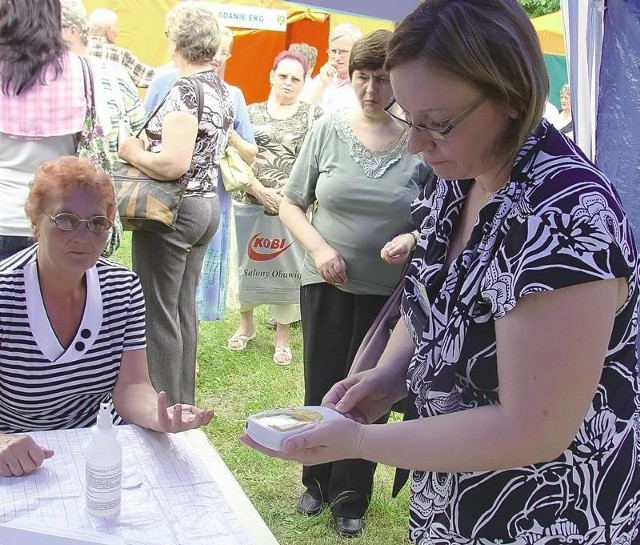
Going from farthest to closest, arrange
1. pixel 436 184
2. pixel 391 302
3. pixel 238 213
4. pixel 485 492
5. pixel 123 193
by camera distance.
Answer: pixel 238 213 < pixel 123 193 < pixel 391 302 < pixel 436 184 < pixel 485 492

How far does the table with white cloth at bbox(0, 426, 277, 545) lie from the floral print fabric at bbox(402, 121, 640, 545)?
0.41m

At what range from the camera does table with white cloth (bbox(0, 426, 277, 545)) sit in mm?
1333

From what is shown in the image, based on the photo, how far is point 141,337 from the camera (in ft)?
6.50

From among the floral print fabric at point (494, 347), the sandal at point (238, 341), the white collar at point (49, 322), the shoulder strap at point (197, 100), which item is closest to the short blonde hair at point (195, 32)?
the shoulder strap at point (197, 100)

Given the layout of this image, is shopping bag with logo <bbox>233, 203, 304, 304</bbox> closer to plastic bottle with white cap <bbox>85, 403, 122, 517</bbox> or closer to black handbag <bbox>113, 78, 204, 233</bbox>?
black handbag <bbox>113, 78, 204, 233</bbox>

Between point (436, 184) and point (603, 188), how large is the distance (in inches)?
17.9

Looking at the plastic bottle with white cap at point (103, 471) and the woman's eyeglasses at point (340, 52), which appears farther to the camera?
the woman's eyeglasses at point (340, 52)

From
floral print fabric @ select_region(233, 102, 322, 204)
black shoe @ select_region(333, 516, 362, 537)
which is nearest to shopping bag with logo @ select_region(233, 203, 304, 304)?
floral print fabric @ select_region(233, 102, 322, 204)

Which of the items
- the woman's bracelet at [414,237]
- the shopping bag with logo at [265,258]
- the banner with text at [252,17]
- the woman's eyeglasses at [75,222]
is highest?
the banner with text at [252,17]

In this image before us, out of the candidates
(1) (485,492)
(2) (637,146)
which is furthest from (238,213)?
→ (1) (485,492)

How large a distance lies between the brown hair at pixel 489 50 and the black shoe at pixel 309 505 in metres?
2.17

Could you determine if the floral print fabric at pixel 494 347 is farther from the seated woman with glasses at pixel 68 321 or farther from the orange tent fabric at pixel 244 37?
the orange tent fabric at pixel 244 37

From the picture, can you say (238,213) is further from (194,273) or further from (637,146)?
(637,146)

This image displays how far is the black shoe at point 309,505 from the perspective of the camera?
2.99m
